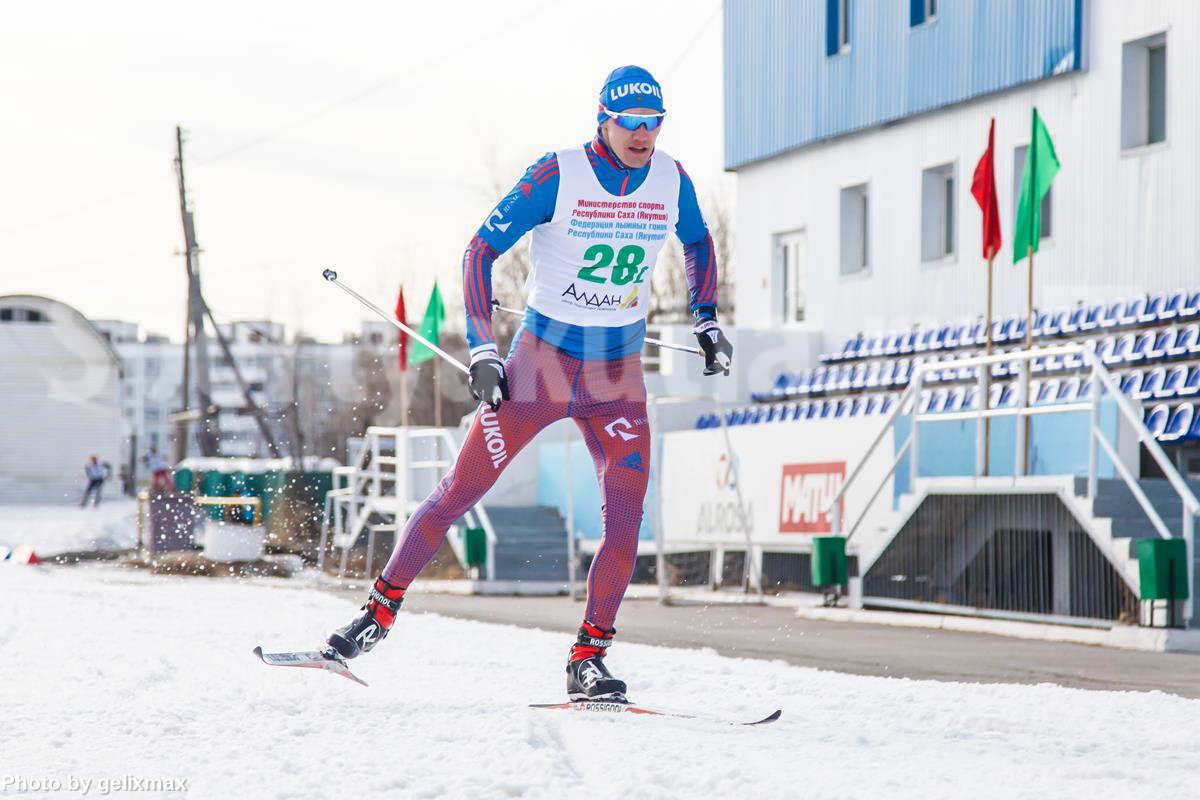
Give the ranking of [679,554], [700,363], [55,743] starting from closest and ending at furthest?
[55,743] → [679,554] → [700,363]

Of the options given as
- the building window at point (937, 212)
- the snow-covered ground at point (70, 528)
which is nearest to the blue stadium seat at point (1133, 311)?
the building window at point (937, 212)

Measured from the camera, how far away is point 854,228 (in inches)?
1020

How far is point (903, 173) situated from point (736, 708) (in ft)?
63.5

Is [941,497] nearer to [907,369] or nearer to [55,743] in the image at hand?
[907,369]

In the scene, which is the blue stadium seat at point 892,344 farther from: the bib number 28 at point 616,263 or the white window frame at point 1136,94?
the bib number 28 at point 616,263

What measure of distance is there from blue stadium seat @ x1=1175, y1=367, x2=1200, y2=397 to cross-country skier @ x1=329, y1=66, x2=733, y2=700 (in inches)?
421

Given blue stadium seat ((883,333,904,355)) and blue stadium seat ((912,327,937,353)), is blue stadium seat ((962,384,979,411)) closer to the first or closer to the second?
blue stadium seat ((912,327,937,353))

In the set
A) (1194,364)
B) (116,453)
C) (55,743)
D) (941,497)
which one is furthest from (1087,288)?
(116,453)

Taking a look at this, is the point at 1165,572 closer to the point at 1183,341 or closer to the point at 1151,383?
the point at 1151,383

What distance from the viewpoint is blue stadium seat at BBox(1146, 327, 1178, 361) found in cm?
1630

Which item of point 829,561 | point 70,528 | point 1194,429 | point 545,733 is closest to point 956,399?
point 829,561

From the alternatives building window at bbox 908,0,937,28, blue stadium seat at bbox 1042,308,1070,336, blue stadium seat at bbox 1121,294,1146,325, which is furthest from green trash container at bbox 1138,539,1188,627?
building window at bbox 908,0,937,28

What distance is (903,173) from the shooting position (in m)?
24.3

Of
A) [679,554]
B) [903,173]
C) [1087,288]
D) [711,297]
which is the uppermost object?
[903,173]
